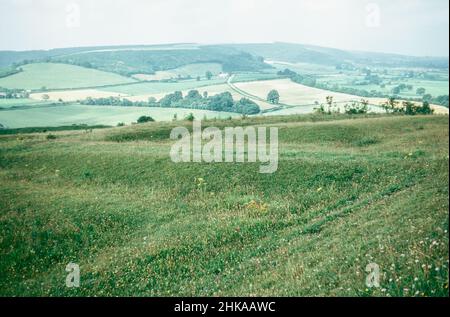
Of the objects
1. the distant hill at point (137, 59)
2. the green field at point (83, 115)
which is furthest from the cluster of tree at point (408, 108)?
the distant hill at point (137, 59)

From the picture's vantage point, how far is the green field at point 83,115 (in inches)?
2648

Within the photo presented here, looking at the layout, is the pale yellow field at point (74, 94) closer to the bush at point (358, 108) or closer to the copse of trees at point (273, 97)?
the copse of trees at point (273, 97)

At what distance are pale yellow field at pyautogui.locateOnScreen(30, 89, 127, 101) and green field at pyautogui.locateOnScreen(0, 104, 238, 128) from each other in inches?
320

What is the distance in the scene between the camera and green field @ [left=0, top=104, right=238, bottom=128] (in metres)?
67.2

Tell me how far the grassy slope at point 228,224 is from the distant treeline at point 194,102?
47.8 meters

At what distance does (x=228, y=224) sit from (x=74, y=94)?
93079 mm

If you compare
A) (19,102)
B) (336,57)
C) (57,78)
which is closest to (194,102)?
(19,102)

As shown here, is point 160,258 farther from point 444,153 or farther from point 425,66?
point 425,66

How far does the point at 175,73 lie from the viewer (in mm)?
140000

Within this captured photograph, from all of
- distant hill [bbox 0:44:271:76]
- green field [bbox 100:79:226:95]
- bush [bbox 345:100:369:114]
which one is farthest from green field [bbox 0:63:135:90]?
bush [bbox 345:100:369:114]

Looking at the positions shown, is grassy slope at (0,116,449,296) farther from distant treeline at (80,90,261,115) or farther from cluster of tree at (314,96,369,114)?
distant treeline at (80,90,261,115)

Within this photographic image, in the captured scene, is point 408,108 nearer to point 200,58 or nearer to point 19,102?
point 19,102

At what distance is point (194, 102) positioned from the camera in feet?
283

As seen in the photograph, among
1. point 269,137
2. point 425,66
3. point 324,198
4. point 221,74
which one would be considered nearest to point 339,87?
point 425,66
